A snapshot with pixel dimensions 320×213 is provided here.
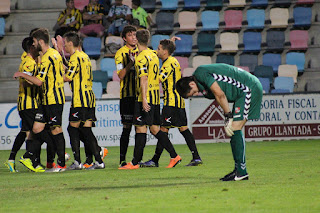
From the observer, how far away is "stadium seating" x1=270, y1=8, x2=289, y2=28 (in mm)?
19516

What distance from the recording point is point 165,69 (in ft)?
32.6

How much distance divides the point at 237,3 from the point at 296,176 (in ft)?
43.0

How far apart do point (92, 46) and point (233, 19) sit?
4665mm

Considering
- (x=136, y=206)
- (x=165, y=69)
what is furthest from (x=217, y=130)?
(x=136, y=206)

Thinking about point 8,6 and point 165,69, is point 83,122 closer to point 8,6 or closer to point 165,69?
point 165,69

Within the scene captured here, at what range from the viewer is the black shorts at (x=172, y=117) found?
9.94m

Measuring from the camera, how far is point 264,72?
59.6 feet

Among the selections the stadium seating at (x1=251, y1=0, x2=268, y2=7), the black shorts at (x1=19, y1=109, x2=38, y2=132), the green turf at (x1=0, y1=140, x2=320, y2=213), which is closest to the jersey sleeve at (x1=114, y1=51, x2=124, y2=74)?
the black shorts at (x1=19, y1=109, x2=38, y2=132)

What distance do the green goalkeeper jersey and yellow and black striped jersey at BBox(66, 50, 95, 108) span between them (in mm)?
2916

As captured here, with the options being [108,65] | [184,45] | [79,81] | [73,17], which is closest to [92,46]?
[108,65]

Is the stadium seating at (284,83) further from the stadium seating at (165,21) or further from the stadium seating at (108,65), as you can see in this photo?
the stadium seating at (108,65)

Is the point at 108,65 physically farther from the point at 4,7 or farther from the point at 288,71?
the point at 288,71

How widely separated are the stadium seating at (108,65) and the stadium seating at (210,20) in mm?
3293

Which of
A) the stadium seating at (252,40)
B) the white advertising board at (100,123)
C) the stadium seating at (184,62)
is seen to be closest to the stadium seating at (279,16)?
the stadium seating at (252,40)
